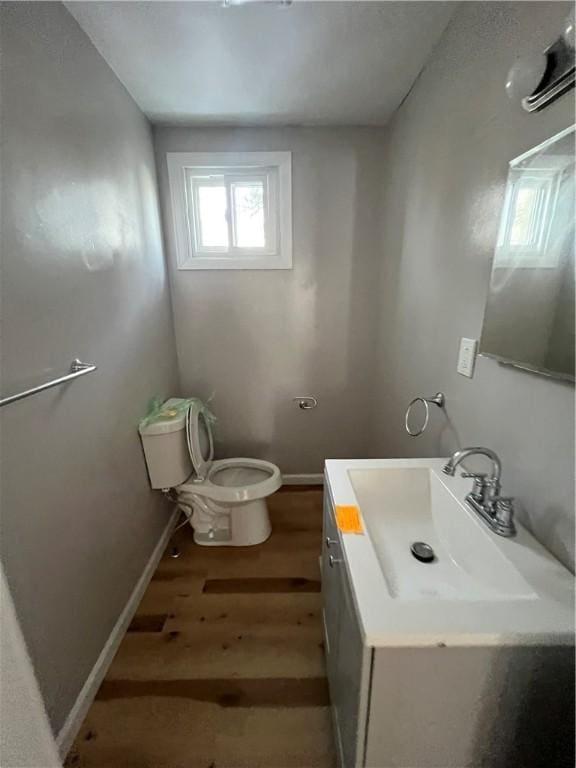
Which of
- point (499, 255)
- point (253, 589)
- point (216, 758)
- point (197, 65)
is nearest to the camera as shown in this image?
point (499, 255)

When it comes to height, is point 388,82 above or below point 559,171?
above

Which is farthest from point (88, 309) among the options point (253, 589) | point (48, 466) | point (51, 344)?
point (253, 589)

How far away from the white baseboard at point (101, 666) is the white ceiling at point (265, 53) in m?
2.31

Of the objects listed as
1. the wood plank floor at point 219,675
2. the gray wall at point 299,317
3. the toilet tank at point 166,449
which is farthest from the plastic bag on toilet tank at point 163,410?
the wood plank floor at point 219,675

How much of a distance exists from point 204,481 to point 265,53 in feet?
6.60

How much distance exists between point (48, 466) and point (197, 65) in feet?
5.58

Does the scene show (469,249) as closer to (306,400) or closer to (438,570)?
(438,570)

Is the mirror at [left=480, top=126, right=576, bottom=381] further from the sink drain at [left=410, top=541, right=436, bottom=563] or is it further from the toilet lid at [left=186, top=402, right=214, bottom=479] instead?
the toilet lid at [left=186, top=402, right=214, bottom=479]

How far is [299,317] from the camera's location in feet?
6.88

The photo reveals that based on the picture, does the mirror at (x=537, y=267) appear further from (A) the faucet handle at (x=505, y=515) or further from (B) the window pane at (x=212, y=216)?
(B) the window pane at (x=212, y=216)

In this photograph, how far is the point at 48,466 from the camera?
95cm

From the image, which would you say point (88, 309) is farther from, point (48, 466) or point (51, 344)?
point (48, 466)

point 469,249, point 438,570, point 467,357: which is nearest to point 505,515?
point 438,570

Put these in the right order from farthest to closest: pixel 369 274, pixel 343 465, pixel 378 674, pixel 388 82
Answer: pixel 369 274 → pixel 388 82 → pixel 343 465 → pixel 378 674
